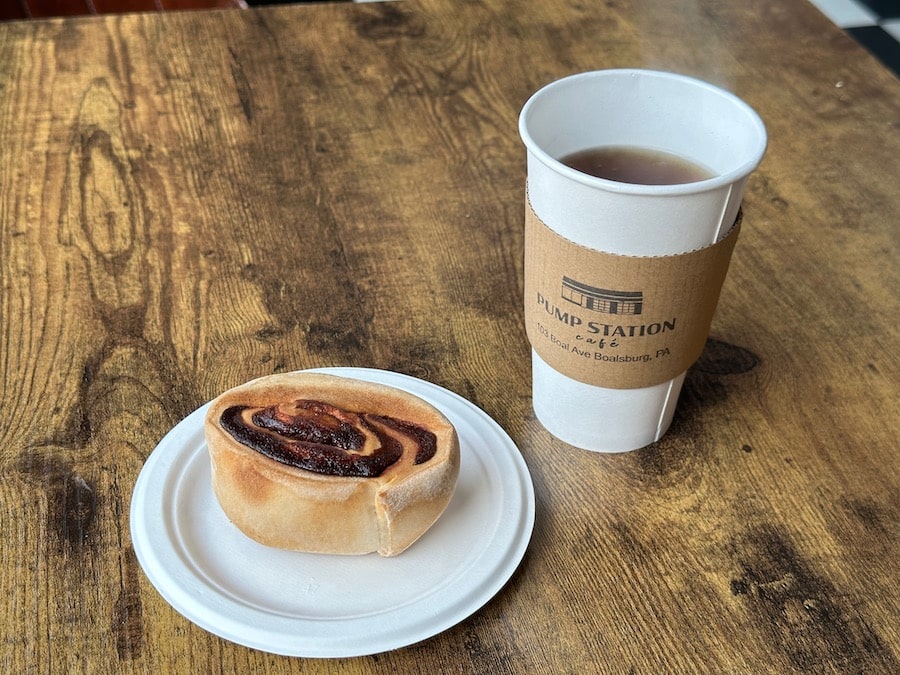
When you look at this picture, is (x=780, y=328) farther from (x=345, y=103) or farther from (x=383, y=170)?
(x=345, y=103)

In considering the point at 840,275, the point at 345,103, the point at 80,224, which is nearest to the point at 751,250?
the point at 840,275

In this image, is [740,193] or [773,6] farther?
[773,6]

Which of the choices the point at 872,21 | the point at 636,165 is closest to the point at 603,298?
the point at 636,165

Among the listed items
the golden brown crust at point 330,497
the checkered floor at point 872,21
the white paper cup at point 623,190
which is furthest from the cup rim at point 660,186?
the checkered floor at point 872,21

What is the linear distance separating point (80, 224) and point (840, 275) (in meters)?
0.69

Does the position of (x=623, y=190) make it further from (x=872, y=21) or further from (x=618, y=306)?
(x=872, y=21)

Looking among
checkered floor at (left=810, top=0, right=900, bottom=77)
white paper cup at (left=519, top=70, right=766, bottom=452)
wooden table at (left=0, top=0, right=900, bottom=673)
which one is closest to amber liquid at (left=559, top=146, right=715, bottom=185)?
white paper cup at (left=519, top=70, right=766, bottom=452)

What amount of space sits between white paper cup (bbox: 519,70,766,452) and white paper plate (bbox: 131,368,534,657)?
0.07 m

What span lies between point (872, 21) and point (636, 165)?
261 cm

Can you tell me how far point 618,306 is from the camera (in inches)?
22.0

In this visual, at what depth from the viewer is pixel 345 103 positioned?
1042 millimetres

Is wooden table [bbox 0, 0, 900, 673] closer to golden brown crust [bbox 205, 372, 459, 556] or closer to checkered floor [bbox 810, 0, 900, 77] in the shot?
golden brown crust [bbox 205, 372, 459, 556]

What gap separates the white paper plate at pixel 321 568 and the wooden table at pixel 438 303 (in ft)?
0.08

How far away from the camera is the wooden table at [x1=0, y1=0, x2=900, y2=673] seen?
54cm
